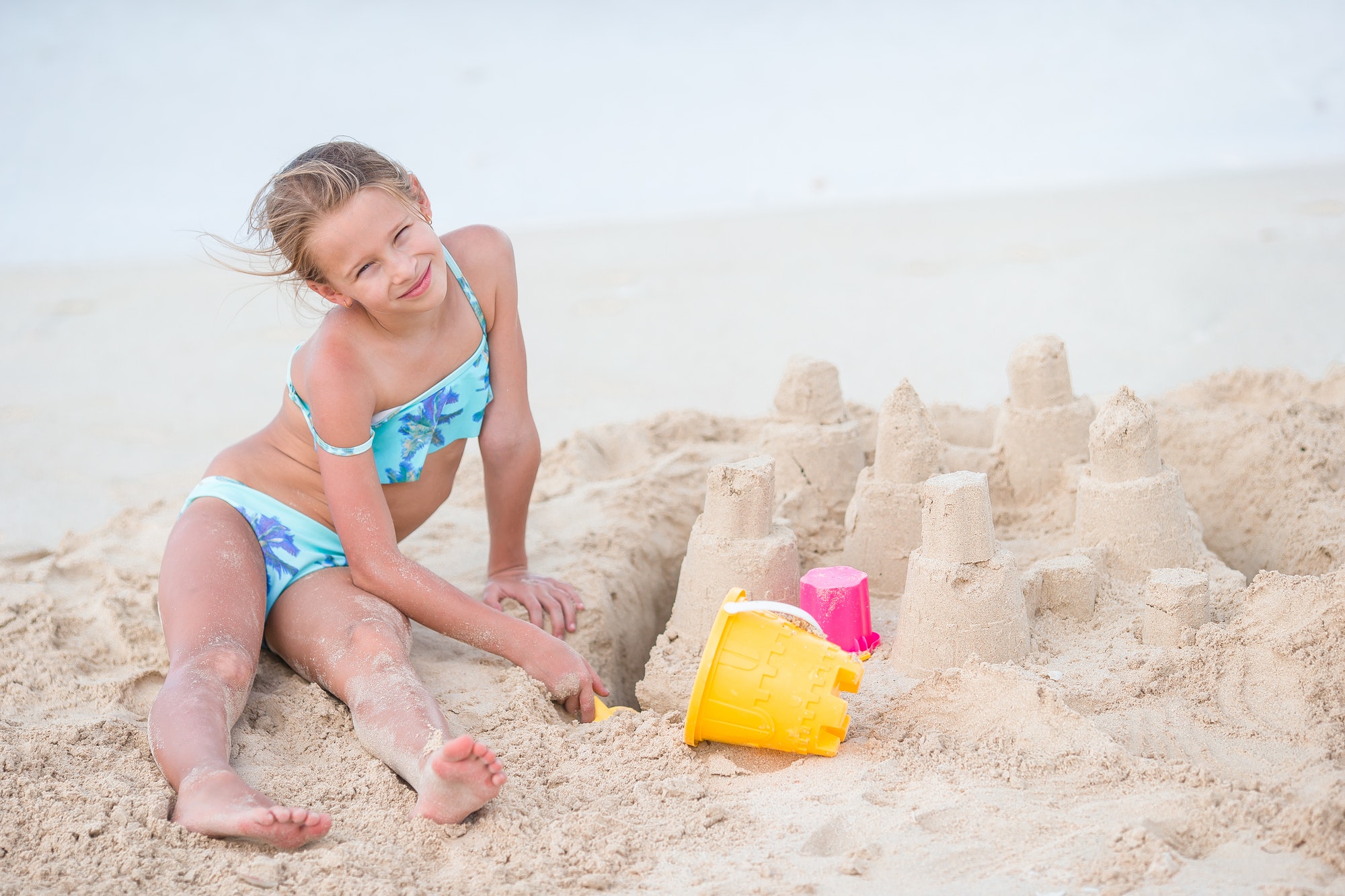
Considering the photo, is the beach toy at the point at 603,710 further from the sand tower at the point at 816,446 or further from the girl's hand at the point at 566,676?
the sand tower at the point at 816,446

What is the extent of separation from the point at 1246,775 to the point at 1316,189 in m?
6.79

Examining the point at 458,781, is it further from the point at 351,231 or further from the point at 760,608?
the point at 351,231

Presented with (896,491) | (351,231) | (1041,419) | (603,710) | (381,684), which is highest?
(351,231)

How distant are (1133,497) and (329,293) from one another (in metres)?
1.69

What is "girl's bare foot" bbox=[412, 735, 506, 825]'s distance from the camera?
5.22ft

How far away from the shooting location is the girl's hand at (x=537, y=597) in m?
2.45

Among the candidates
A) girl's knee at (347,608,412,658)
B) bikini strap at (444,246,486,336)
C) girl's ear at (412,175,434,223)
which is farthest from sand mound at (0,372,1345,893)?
girl's ear at (412,175,434,223)

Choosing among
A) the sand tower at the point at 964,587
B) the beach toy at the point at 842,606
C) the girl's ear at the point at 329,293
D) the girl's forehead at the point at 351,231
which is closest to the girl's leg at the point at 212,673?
the girl's ear at the point at 329,293

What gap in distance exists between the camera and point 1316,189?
7.12 meters

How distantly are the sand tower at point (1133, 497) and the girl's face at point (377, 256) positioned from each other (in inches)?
55.2

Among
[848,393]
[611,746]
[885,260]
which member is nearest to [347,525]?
[611,746]

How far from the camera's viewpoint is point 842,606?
2.18 meters

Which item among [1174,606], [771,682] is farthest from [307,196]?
[1174,606]

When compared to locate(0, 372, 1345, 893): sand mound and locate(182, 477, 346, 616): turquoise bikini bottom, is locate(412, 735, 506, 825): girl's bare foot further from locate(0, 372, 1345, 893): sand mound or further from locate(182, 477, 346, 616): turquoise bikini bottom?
locate(182, 477, 346, 616): turquoise bikini bottom
